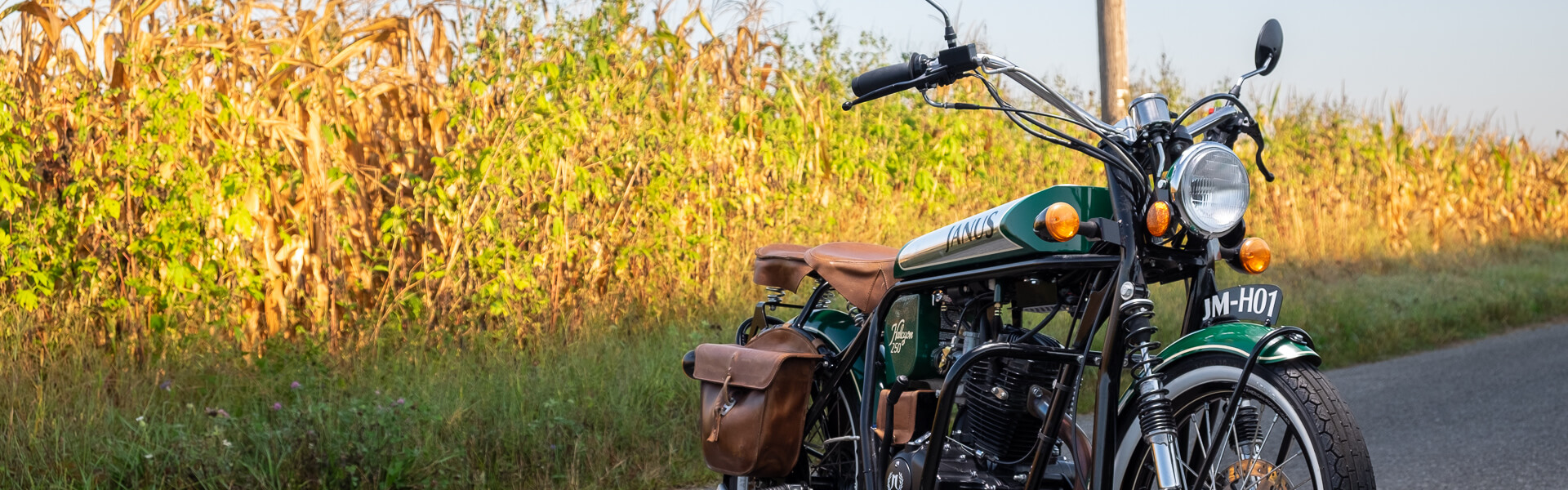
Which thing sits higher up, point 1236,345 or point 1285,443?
point 1236,345

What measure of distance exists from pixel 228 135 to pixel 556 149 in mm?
1334

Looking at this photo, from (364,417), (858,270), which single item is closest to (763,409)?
(858,270)

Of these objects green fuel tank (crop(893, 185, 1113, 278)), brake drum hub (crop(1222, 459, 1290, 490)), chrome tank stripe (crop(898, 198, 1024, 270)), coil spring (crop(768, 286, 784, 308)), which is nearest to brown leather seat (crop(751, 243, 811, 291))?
coil spring (crop(768, 286, 784, 308))

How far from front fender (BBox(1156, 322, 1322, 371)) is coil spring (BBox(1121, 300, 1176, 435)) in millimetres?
27

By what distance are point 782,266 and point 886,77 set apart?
82 centimetres

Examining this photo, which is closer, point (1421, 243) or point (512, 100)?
point (512, 100)

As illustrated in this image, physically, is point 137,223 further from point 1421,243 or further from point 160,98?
point 1421,243

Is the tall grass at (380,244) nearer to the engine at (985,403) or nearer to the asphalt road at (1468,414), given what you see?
the asphalt road at (1468,414)

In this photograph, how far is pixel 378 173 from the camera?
18.6 ft

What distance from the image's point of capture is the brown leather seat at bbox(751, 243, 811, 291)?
341cm

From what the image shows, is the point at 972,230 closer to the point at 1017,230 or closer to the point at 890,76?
the point at 1017,230

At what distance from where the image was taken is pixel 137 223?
486 centimetres

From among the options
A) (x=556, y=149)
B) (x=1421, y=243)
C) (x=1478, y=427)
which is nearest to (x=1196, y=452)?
(x=1478, y=427)

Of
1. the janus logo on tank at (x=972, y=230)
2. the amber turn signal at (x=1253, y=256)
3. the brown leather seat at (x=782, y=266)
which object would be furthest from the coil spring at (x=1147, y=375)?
the brown leather seat at (x=782, y=266)
